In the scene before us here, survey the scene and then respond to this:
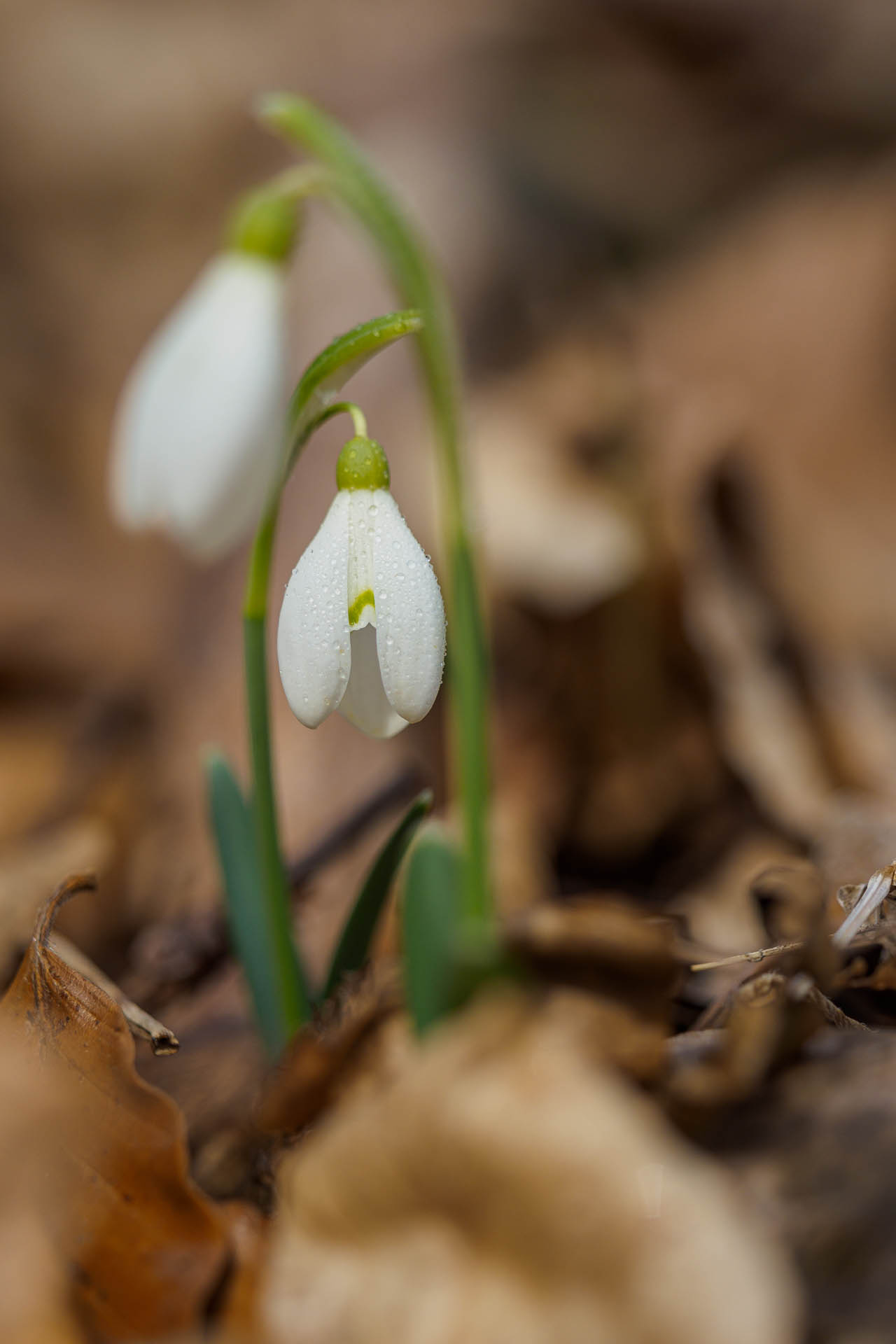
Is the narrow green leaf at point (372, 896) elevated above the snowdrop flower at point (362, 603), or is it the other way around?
the snowdrop flower at point (362, 603)

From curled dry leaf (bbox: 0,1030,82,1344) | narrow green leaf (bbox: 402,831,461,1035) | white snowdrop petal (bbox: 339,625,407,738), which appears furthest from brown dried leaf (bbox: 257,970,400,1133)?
white snowdrop petal (bbox: 339,625,407,738)

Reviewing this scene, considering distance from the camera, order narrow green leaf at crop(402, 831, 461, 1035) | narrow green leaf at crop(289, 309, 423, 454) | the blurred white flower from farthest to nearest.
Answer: the blurred white flower → narrow green leaf at crop(289, 309, 423, 454) → narrow green leaf at crop(402, 831, 461, 1035)

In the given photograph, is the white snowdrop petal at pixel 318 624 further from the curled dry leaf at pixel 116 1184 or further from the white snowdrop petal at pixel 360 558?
the curled dry leaf at pixel 116 1184

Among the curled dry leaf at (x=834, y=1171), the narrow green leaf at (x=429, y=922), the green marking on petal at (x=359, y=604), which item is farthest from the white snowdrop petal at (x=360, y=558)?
the curled dry leaf at (x=834, y=1171)

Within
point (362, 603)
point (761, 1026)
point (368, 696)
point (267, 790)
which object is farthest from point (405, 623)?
point (761, 1026)

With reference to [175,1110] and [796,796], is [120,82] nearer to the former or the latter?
[796,796]

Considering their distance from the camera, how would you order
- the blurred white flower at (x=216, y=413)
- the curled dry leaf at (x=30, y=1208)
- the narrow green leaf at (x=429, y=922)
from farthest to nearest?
1. the blurred white flower at (x=216, y=413)
2. the narrow green leaf at (x=429, y=922)
3. the curled dry leaf at (x=30, y=1208)

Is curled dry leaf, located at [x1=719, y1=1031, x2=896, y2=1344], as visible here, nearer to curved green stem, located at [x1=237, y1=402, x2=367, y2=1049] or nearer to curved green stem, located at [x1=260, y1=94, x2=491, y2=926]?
curved green stem, located at [x1=260, y1=94, x2=491, y2=926]

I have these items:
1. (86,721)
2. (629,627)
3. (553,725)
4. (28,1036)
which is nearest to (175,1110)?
(28,1036)
